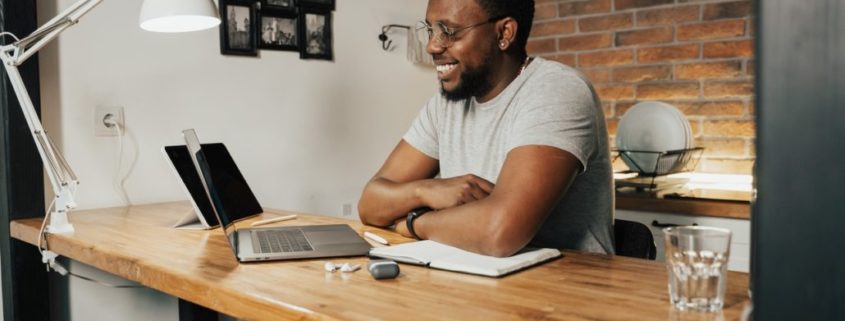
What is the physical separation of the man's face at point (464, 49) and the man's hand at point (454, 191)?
0.33 m

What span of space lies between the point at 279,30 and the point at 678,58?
5.17 ft

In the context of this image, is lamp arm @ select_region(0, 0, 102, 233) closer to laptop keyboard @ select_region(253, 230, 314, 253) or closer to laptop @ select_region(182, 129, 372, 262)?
laptop @ select_region(182, 129, 372, 262)

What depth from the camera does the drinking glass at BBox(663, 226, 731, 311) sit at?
86 centimetres

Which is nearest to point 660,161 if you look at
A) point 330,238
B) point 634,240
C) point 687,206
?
point 687,206

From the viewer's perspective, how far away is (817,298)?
0.42m

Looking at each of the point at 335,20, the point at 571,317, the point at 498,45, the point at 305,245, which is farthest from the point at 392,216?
the point at 335,20

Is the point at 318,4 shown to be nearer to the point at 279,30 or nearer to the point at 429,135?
the point at 279,30

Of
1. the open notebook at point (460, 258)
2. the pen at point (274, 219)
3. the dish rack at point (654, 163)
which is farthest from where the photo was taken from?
the dish rack at point (654, 163)

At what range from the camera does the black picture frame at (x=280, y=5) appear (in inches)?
95.3

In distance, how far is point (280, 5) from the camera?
2.48m

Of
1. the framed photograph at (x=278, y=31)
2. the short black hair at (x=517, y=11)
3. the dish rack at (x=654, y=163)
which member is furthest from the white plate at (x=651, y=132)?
the framed photograph at (x=278, y=31)

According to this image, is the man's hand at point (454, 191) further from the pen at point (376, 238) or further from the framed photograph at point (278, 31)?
the framed photograph at point (278, 31)

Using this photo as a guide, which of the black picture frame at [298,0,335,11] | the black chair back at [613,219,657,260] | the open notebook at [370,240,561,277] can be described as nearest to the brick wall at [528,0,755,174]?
the black picture frame at [298,0,335,11]

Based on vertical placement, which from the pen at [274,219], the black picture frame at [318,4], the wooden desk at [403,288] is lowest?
the wooden desk at [403,288]
